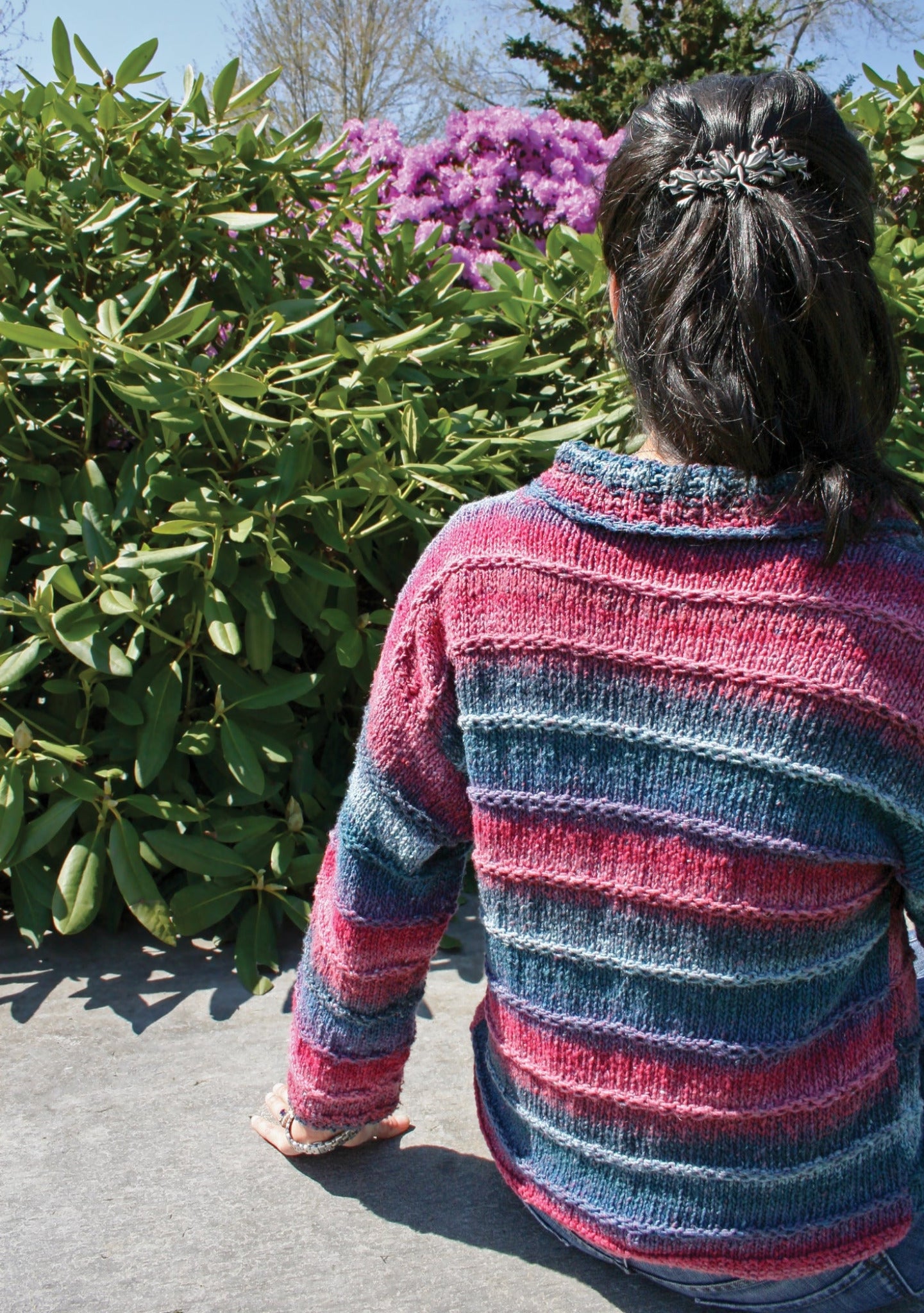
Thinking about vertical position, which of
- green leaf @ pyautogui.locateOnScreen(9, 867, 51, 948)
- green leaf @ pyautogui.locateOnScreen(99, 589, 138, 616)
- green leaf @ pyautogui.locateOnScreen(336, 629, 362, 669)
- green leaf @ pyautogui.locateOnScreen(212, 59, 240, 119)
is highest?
green leaf @ pyautogui.locateOnScreen(212, 59, 240, 119)

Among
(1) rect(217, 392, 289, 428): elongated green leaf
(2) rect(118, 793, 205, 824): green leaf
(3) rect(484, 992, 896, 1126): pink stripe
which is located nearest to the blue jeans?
(3) rect(484, 992, 896, 1126): pink stripe

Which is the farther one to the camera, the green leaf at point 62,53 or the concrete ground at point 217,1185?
the green leaf at point 62,53

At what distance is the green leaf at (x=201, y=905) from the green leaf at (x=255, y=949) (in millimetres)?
43

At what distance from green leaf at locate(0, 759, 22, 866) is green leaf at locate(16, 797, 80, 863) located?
32mm

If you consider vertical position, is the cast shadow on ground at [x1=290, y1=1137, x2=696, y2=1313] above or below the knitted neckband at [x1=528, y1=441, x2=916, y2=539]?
below

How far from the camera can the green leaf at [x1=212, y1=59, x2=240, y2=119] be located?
2.01 meters

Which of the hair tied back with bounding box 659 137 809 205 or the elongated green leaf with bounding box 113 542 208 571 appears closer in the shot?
the hair tied back with bounding box 659 137 809 205

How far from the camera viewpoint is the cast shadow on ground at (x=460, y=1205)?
130 centimetres

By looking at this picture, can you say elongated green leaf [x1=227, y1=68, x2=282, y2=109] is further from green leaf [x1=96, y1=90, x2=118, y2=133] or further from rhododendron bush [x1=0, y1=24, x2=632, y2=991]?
green leaf [x1=96, y1=90, x2=118, y2=133]

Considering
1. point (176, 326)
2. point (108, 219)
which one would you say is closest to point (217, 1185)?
point (176, 326)

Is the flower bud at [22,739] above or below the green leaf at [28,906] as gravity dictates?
above

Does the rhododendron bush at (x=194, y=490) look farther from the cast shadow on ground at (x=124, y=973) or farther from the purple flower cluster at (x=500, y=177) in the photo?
the purple flower cluster at (x=500, y=177)

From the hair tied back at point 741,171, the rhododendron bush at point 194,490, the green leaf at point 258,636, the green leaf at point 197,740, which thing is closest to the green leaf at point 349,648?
the rhododendron bush at point 194,490

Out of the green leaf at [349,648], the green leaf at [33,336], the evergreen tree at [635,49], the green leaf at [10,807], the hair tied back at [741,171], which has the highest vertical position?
the evergreen tree at [635,49]
